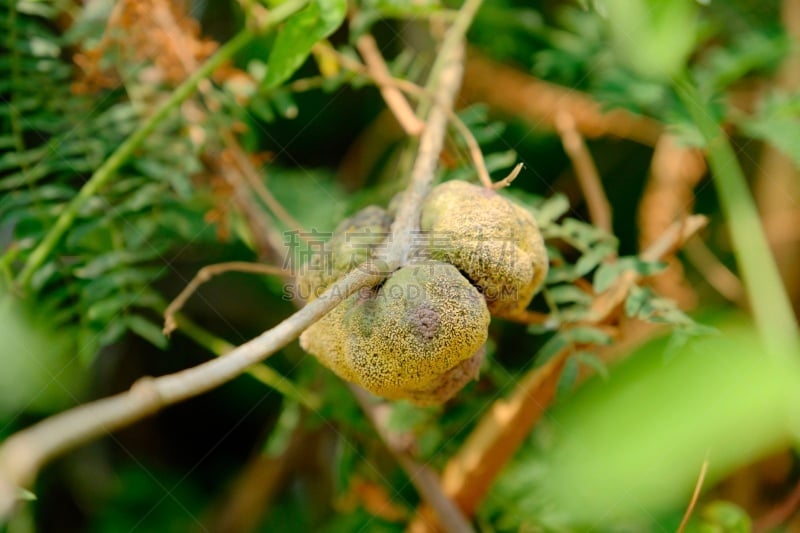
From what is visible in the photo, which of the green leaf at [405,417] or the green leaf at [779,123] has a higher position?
the green leaf at [779,123]

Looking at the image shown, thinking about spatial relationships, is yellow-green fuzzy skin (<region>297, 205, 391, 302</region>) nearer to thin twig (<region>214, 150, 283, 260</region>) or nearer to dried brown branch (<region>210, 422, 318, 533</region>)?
thin twig (<region>214, 150, 283, 260</region>)

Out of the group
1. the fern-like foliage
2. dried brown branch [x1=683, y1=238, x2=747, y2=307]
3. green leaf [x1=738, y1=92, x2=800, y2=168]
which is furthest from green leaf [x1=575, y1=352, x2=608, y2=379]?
dried brown branch [x1=683, y1=238, x2=747, y2=307]

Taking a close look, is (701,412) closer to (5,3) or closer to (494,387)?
(494,387)

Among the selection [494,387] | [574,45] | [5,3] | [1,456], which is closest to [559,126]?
[574,45]

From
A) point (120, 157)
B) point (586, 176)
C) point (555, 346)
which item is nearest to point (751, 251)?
point (586, 176)

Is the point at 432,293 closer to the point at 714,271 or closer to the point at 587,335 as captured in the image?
the point at 587,335

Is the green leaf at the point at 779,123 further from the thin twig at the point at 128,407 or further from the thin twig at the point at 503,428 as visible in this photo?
the thin twig at the point at 128,407

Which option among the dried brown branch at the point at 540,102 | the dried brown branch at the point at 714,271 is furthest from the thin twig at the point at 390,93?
the dried brown branch at the point at 714,271
